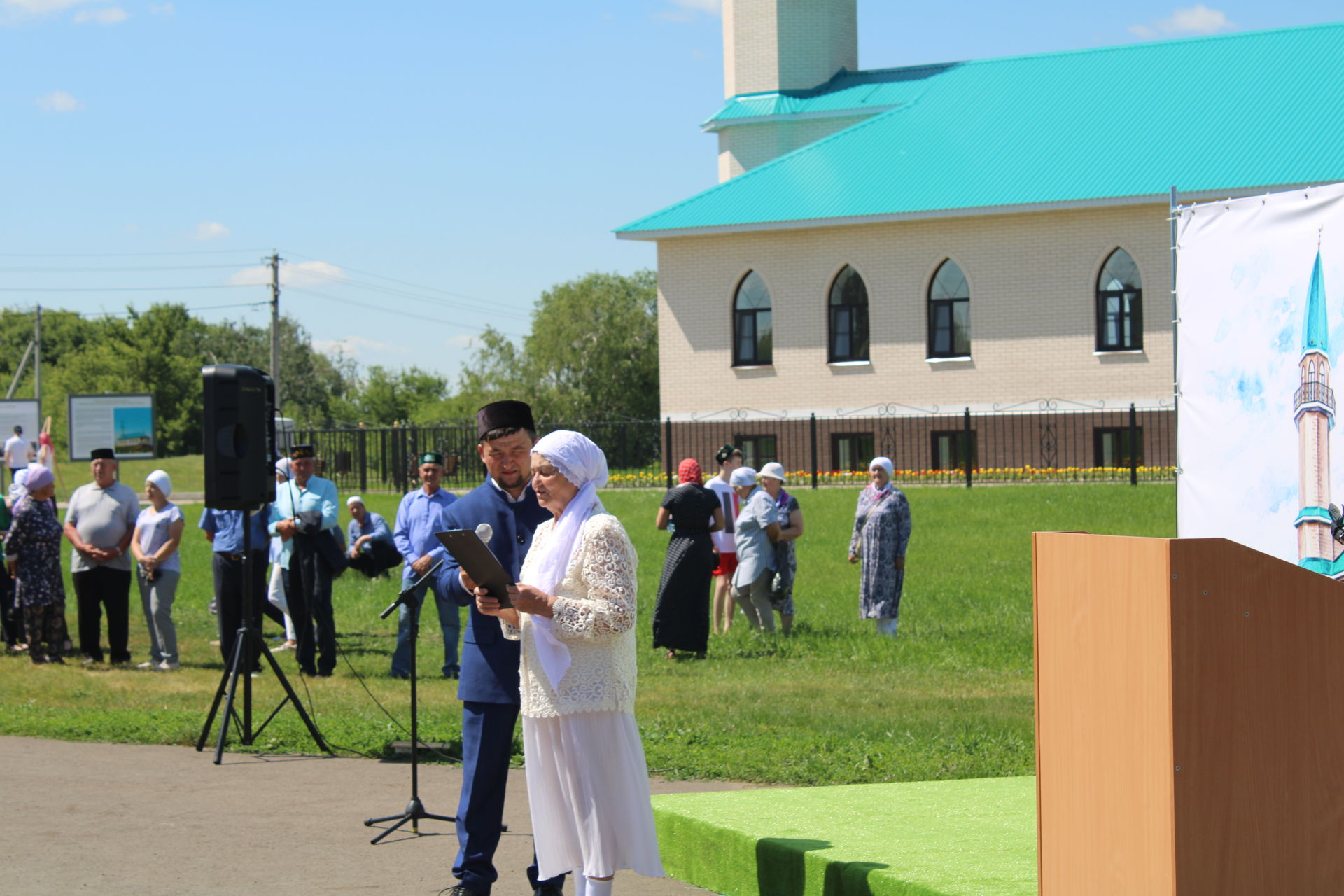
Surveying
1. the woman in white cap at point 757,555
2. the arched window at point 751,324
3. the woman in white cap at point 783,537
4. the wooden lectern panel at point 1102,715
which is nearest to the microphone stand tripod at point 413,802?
the wooden lectern panel at point 1102,715

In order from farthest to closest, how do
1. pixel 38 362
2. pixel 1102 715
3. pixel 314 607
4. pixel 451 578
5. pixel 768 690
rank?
1. pixel 38 362
2. pixel 314 607
3. pixel 768 690
4. pixel 451 578
5. pixel 1102 715

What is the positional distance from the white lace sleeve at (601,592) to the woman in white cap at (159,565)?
963cm

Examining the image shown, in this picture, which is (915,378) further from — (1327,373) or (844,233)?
(1327,373)

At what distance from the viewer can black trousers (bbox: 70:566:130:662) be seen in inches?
564

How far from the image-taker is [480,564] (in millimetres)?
5266

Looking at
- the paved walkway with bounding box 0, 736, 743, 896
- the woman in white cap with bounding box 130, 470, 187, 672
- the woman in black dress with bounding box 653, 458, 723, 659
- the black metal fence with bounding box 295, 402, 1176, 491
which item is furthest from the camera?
the black metal fence with bounding box 295, 402, 1176, 491

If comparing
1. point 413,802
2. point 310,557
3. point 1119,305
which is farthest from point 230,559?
point 1119,305

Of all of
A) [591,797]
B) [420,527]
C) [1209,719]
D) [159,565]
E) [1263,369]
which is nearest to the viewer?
[1209,719]

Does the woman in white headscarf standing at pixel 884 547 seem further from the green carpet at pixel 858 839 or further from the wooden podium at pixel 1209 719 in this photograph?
the wooden podium at pixel 1209 719

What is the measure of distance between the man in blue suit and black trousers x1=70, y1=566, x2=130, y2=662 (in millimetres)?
9331

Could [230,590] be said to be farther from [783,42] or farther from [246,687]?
[783,42]

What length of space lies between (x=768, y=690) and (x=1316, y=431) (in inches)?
223

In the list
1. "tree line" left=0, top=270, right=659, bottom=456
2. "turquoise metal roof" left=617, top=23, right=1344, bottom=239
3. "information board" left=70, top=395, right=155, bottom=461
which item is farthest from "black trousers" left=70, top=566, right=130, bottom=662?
"tree line" left=0, top=270, right=659, bottom=456

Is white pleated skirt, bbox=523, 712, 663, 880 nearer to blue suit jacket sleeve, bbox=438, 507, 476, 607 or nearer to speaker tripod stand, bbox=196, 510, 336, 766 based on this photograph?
blue suit jacket sleeve, bbox=438, 507, 476, 607
